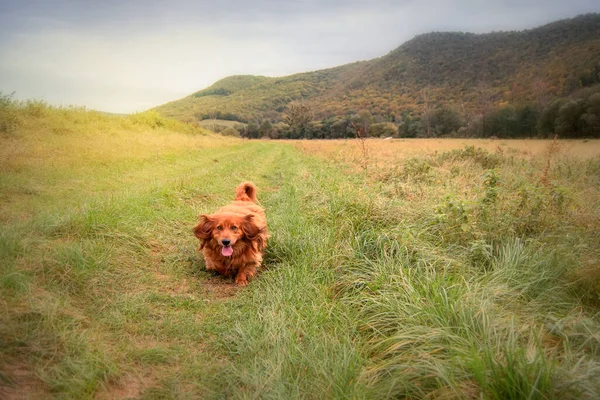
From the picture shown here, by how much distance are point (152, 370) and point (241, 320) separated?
954 millimetres

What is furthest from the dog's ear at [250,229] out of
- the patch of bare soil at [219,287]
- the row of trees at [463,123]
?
the row of trees at [463,123]

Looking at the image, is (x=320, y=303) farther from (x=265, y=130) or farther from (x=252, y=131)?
(x=265, y=130)

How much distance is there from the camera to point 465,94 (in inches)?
1847

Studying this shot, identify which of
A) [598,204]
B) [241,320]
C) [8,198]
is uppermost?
[8,198]

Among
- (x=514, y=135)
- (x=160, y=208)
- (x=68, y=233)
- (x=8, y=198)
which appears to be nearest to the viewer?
(x=68, y=233)

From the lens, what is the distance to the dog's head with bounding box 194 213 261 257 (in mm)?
4188

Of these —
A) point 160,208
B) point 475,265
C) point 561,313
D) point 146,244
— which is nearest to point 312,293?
point 475,265

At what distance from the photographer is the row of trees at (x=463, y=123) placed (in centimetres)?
1848

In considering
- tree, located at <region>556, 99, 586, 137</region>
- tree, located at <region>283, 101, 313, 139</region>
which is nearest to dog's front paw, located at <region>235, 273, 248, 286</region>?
tree, located at <region>556, 99, 586, 137</region>

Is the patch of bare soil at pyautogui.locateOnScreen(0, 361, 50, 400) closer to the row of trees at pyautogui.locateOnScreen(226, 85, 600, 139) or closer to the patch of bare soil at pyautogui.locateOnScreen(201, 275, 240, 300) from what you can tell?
the patch of bare soil at pyautogui.locateOnScreen(201, 275, 240, 300)

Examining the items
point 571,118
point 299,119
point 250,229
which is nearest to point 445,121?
point 571,118

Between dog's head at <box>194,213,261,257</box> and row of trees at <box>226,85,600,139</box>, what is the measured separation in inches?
119

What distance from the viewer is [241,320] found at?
331cm

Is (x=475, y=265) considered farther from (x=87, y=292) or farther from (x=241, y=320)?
(x=87, y=292)
